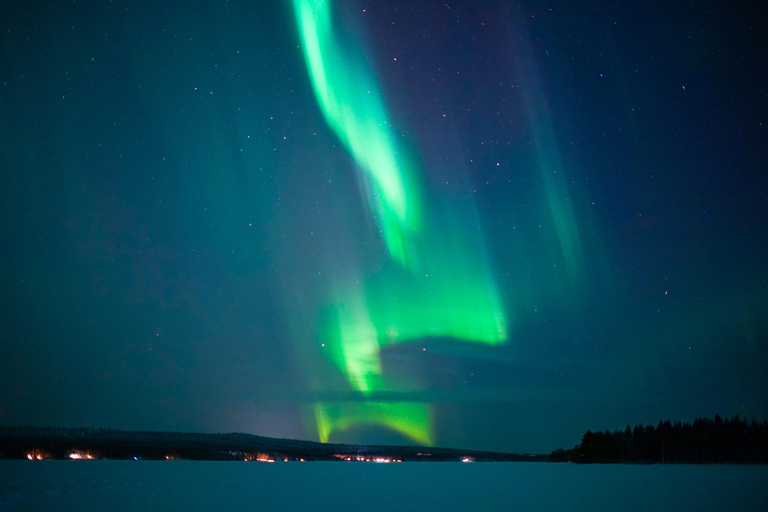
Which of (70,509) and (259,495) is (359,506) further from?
(70,509)

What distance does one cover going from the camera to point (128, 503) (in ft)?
66.2

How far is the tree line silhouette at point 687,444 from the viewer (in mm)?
86500

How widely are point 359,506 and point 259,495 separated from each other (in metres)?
6.99

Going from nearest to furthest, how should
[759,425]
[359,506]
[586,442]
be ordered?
[359,506], [759,425], [586,442]

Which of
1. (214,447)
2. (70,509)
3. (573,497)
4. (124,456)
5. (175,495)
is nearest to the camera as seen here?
(70,509)

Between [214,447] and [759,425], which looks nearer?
[759,425]

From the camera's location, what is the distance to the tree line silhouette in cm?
8650

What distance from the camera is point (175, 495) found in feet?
80.2

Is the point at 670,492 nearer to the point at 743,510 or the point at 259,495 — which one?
the point at 743,510

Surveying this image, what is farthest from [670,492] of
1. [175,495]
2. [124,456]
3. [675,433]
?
[124,456]

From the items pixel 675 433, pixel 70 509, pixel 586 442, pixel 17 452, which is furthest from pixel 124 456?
pixel 70 509

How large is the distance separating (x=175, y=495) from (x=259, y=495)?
344 centimetres

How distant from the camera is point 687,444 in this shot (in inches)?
3482

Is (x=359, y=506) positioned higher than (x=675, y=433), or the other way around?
(x=675, y=433)
